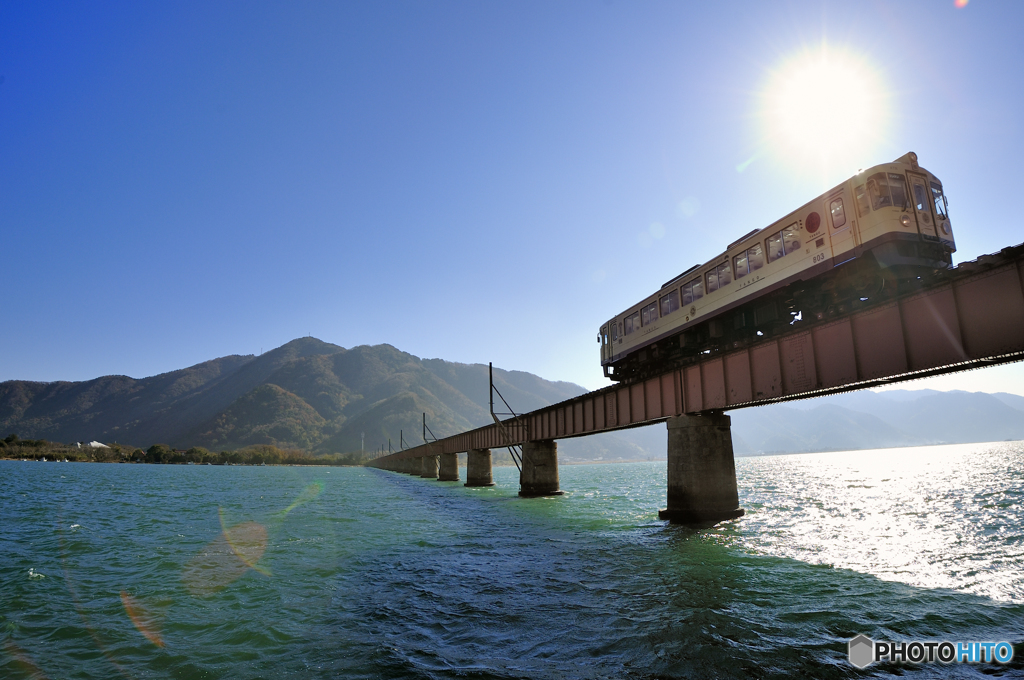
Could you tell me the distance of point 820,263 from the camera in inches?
680

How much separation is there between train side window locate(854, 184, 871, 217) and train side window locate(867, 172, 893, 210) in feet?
0.51

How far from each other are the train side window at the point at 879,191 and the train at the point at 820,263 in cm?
3

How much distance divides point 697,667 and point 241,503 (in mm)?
37899

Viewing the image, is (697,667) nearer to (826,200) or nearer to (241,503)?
(826,200)

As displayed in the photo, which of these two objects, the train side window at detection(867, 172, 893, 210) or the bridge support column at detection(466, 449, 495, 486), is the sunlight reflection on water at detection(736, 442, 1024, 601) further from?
the bridge support column at detection(466, 449, 495, 486)

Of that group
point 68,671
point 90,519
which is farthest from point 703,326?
point 90,519

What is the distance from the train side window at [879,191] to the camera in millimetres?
15770

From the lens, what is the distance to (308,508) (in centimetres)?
3228

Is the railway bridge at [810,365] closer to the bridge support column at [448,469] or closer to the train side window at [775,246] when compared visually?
the train side window at [775,246]

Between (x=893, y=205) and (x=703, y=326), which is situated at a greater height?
(x=893, y=205)

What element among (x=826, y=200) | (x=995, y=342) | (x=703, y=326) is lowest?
(x=995, y=342)

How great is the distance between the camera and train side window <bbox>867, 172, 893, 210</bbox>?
51.7 feet

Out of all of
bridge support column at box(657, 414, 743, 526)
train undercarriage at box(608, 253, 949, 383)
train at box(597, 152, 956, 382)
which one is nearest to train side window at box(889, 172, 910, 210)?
train at box(597, 152, 956, 382)

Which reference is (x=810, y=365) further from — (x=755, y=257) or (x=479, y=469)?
(x=479, y=469)
